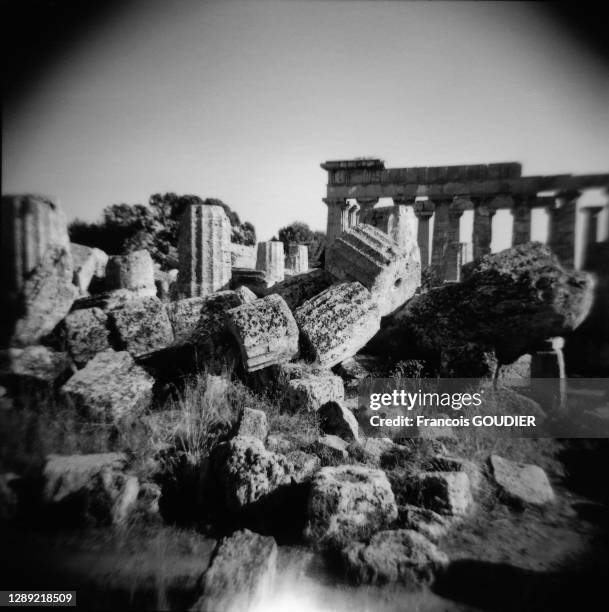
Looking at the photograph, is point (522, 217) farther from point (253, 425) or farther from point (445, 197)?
point (253, 425)

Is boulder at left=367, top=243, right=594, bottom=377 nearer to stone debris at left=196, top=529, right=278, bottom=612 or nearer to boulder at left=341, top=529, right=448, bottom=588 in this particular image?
boulder at left=341, top=529, right=448, bottom=588

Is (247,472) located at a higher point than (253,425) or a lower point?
lower

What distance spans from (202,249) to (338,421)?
4.70 meters

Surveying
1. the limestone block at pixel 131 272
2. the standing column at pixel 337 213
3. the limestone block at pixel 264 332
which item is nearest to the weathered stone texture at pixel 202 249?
the limestone block at pixel 131 272

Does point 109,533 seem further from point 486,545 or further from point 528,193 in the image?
point 528,193

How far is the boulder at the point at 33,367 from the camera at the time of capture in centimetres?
343

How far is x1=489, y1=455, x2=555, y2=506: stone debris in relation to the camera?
2.85m

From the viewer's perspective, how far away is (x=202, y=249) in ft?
23.6

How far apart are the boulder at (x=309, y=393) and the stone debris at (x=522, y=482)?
1346mm

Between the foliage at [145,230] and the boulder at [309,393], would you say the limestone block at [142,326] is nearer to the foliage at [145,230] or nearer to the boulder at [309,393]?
the boulder at [309,393]

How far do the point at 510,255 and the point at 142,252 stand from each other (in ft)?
20.7

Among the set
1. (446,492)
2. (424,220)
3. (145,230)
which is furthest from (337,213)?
(446,492)

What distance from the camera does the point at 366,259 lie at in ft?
15.5

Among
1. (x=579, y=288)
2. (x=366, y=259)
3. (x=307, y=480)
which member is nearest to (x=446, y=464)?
(x=307, y=480)
